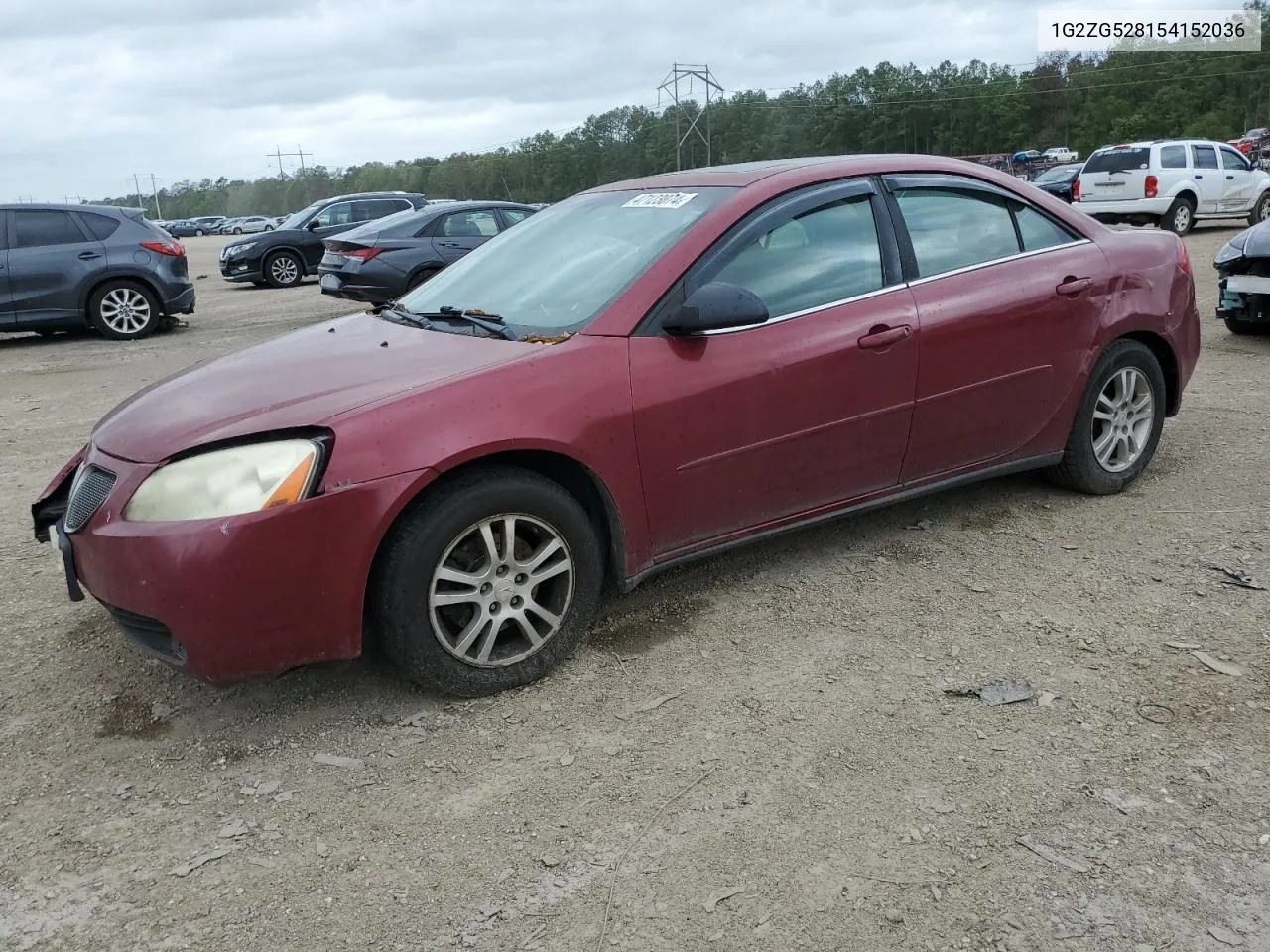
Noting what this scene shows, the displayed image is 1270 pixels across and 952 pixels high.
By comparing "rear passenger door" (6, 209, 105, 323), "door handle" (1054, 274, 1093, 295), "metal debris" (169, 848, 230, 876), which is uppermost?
"rear passenger door" (6, 209, 105, 323)

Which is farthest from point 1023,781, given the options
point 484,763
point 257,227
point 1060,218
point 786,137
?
point 786,137

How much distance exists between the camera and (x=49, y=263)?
11.6m

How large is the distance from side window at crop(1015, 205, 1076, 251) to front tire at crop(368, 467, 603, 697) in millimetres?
2353

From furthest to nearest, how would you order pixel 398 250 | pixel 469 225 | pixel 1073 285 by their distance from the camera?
pixel 469 225 < pixel 398 250 < pixel 1073 285

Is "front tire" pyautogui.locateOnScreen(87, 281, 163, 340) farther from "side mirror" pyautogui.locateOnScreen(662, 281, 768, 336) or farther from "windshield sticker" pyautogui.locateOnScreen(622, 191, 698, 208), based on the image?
"side mirror" pyautogui.locateOnScreen(662, 281, 768, 336)

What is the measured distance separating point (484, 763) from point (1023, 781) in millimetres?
1445

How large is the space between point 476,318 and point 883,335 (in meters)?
1.48

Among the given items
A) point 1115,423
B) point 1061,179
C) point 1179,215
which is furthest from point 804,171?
point 1061,179

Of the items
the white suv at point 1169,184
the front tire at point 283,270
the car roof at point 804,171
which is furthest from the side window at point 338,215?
the car roof at point 804,171

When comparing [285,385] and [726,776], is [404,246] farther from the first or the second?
[726,776]

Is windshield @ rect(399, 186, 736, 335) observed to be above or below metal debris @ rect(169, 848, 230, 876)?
above

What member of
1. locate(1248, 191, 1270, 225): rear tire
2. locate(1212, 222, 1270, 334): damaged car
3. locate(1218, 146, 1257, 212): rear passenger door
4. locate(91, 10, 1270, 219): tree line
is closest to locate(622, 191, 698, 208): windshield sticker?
locate(1212, 222, 1270, 334): damaged car

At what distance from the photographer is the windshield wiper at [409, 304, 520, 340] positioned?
3.57 meters

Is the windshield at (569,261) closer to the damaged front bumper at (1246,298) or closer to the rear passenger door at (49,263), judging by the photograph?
the damaged front bumper at (1246,298)
